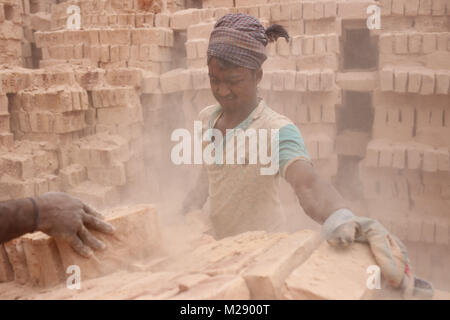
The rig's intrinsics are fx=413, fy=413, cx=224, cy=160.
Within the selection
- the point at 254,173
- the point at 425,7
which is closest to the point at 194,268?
the point at 254,173

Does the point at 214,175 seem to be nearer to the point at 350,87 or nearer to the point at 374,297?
the point at 374,297

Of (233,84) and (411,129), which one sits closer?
(233,84)

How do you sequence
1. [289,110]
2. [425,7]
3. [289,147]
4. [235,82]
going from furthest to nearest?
[289,110], [425,7], [235,82], [289,147]

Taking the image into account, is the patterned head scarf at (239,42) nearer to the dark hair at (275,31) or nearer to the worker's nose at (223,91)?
the worker's nose at (223,91)

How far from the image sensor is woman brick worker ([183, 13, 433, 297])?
5.85 feet

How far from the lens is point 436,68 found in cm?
462

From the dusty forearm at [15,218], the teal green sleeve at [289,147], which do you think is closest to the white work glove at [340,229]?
the teal green sleeve at [289,147]

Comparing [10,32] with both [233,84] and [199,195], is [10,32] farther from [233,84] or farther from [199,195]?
[233,84]

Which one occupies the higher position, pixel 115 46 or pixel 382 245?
pixel 115 46

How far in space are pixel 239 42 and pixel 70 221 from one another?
1316 millimetres

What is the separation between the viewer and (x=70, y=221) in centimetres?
192

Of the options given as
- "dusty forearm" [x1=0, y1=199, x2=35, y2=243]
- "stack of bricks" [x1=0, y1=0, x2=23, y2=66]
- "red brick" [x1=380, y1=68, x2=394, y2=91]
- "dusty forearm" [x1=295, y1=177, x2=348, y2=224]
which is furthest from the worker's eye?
"stack of bricks" [x1=0, y1=0, x2=23, y2=66]

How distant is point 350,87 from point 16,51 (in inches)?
210
